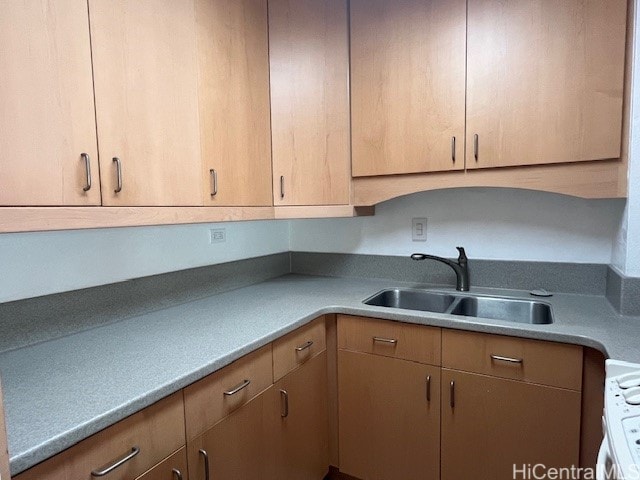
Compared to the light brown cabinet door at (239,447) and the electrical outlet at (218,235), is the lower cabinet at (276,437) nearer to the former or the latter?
the light brown cabinet door at (239,447)

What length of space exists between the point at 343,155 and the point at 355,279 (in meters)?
0.75

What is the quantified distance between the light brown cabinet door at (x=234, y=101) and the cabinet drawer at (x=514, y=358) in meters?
1.01

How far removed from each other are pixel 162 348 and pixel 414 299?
4.09 feet

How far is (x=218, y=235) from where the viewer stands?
74.1 inches

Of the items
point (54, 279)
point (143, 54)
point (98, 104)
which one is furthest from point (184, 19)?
point (54, 279)

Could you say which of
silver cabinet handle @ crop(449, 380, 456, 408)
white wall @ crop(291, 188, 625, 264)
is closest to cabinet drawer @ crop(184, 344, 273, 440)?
silver cabinet handle @ crop(449, 380, 456, 408)

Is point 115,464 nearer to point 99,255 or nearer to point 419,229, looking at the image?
point 99,255

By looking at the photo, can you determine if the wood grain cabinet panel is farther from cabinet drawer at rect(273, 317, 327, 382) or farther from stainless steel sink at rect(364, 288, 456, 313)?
stainless steel sink at rect(364, 288, 456, 313)

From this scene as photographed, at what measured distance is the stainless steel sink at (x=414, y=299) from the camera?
6.04 ft

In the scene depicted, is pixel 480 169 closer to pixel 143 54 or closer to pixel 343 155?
pixel 343 155

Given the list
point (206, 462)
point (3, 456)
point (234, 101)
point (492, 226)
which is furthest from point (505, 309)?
point (3, 456)

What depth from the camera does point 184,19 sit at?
49.9 inches

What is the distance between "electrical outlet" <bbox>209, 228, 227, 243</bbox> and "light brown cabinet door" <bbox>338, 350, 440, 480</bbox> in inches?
32.5

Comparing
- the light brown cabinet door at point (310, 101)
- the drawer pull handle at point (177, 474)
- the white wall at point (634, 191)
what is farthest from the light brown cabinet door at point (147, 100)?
the white wall at point (634, 191)
